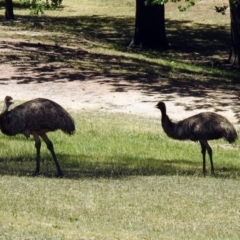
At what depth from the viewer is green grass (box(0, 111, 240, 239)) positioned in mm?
10562

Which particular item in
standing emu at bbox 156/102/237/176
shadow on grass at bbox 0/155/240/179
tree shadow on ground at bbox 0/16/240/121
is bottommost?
tree shadow on ground at bbox 0/16/240/121

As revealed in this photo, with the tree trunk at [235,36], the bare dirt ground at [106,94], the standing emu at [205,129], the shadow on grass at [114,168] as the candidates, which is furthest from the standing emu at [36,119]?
the tree trunk at [235,36]

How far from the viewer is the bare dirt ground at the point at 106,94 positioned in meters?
25.3

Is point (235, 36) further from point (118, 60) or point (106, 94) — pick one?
point (106, 94)

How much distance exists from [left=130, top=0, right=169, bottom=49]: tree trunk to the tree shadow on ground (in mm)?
695

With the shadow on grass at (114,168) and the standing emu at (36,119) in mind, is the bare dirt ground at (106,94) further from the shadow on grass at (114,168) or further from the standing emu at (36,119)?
the standing emu at (36,119)

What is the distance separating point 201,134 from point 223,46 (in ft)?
77.4

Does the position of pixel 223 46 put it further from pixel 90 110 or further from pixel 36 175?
pixel 36 175

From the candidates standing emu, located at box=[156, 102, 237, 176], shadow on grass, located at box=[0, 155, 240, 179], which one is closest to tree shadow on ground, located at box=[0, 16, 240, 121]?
shadow on grass, located at box=[0, 155, 240, 179]

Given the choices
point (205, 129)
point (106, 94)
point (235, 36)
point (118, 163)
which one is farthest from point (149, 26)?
point (205, 129)

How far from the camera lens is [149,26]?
119 ft

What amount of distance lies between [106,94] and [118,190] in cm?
1358

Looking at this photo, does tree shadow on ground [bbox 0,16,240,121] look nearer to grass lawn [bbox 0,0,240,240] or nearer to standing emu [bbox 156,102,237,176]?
grass lawn [bbox 0,0,240,240]

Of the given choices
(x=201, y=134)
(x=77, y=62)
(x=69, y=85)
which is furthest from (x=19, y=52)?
(x=201, y=134)
